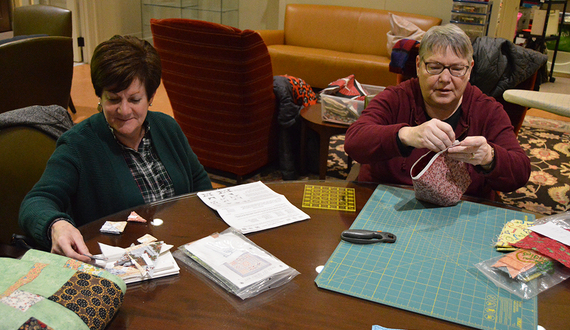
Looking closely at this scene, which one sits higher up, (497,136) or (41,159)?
(497,136)

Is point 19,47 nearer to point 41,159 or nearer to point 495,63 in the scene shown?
point 41,159

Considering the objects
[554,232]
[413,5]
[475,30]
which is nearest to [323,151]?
[554,232]

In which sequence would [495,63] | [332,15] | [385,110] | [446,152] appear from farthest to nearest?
[332,15] < [495,63] < [385,110] < [446,152]

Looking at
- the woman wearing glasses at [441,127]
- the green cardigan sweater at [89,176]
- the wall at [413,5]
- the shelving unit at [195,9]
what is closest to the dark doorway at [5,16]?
the shelving unit at [195,9]

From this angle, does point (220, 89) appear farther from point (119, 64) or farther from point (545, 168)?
point (545, 168)

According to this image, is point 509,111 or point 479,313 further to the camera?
point 509,111

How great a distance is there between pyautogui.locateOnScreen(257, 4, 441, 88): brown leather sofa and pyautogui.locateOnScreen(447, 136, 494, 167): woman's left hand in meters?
3.71

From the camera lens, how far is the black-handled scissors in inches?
48.8

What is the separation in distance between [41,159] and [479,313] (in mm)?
1393

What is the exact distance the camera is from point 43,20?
421 centimetres

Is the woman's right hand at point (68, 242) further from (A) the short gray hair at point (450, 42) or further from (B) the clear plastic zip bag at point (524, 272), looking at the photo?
(A) the short gray hair at point (450, 42)

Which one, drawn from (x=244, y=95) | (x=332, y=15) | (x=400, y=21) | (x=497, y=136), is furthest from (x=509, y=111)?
(x=332, y=15)

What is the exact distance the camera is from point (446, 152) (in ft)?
4.52

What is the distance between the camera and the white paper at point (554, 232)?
121 cm
